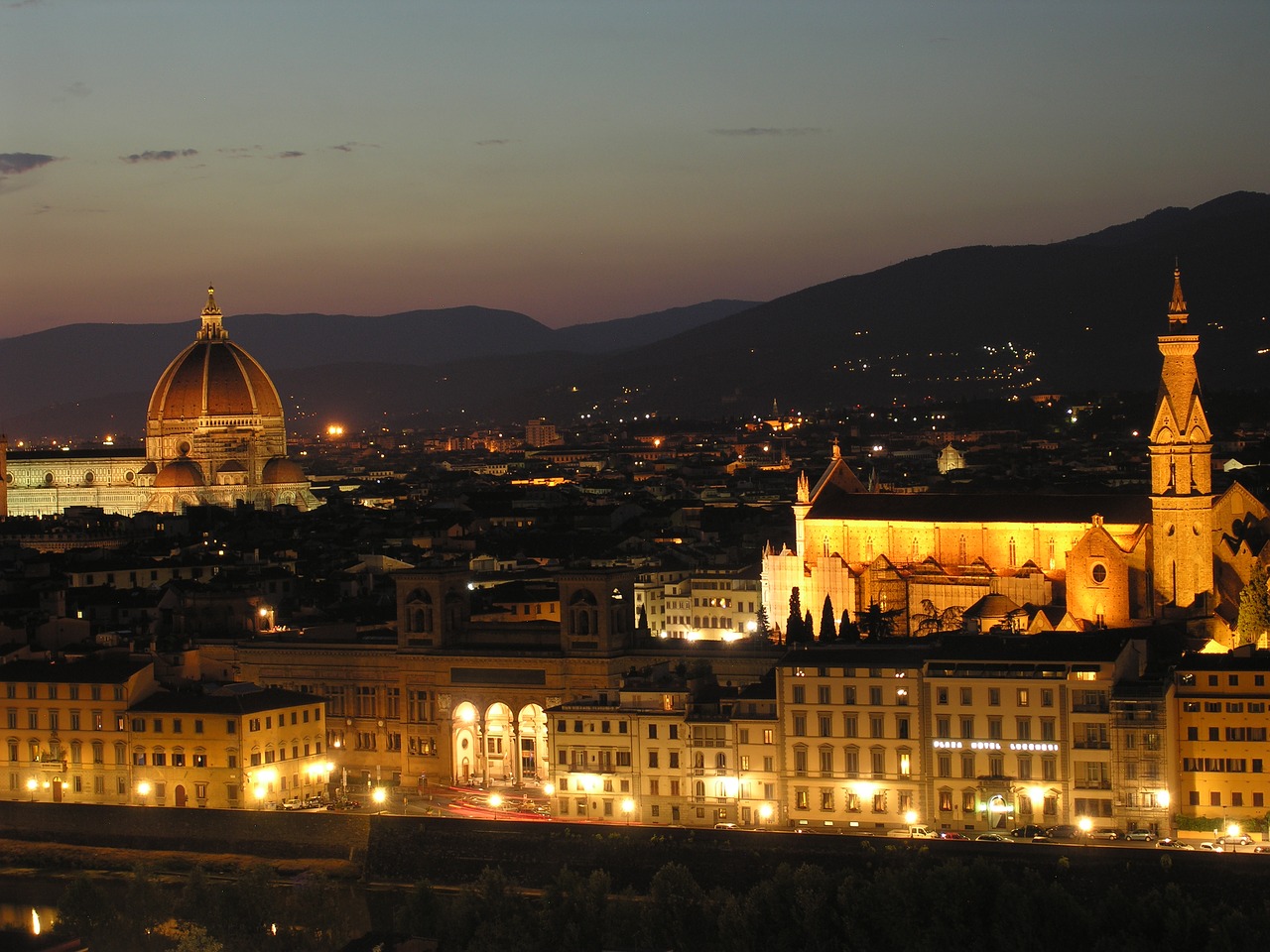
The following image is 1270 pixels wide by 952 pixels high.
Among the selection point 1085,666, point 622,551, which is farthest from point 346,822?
point 622,551

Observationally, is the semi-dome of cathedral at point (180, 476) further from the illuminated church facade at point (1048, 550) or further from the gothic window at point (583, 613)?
the gothic window at point (583, 613)

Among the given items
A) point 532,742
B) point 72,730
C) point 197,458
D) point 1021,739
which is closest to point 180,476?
point 197,458

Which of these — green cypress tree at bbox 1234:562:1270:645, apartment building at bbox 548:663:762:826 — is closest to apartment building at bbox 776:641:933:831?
apartment building at bbox 548:663:762:826

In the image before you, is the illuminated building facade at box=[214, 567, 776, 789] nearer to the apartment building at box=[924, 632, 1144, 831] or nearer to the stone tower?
the apartment building at box=[924, 632, 1144, 831]

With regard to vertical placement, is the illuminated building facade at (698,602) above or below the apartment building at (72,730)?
above

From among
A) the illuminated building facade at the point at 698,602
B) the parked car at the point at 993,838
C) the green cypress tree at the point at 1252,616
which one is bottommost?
the parked car at the point at 993,838

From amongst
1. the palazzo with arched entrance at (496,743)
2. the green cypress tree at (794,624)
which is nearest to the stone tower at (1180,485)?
the green cypress tree at (794,624)

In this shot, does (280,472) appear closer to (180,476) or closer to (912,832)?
(180,476)
